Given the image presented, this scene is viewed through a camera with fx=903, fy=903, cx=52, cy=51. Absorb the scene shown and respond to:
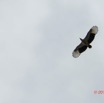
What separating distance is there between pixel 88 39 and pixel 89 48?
1826 millimetres

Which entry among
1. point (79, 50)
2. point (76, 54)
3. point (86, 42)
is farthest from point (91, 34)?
point (76, 54)

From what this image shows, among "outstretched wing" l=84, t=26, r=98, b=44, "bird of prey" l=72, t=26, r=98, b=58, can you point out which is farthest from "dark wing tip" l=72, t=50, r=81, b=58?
"outstretched wing" l=84, t=26, r=98, b=44

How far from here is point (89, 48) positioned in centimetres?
17788

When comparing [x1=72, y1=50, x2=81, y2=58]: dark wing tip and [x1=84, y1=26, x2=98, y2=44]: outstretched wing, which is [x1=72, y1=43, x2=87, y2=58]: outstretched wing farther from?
[x1=84, y1=26, x2=98, y2=44]: outstretched wing

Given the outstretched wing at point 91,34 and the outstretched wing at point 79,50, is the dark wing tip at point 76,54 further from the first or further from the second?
the outstretched wing at point 91,34

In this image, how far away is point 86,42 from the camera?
178250 mm

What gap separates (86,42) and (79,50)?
11.2 ft

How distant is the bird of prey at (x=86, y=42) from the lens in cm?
17688

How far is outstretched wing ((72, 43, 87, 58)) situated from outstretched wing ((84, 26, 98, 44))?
1643mm

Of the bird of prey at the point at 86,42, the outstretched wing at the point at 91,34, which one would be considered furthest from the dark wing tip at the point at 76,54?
the outstretched wing at the point at 91,34

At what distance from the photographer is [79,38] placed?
7032 inches

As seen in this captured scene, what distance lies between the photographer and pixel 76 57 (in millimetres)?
180375

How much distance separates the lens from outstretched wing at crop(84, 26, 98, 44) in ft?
579

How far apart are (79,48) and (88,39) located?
359 centimetres
